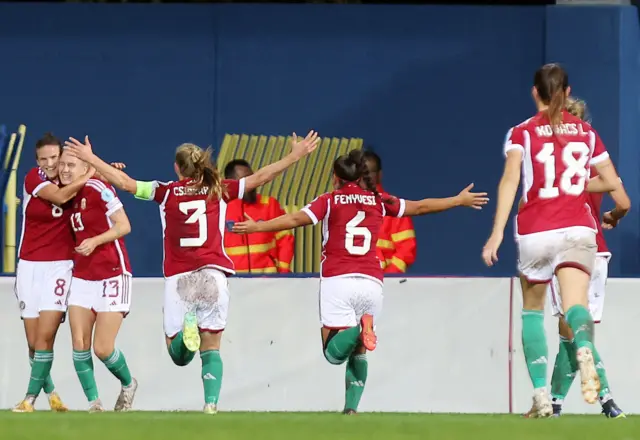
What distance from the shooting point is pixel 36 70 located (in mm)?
16625

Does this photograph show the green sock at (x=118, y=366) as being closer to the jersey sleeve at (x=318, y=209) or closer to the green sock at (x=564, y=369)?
the jersey sleeve at (x=318, y=209)

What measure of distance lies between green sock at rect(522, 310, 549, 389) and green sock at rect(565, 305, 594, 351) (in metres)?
0.33

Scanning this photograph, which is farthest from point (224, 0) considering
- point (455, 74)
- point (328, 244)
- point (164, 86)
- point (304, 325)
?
point (328, 244)

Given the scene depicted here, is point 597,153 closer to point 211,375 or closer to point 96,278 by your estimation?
point 211,375

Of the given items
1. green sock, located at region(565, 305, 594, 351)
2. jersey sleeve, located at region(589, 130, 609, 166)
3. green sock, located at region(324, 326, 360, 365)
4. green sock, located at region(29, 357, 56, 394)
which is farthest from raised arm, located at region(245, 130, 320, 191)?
green sock, located at region(565, 305, 594, 351)

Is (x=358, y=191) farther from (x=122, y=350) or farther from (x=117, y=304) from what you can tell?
(x=122, y=350)

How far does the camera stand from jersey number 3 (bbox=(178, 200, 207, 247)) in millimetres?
11039

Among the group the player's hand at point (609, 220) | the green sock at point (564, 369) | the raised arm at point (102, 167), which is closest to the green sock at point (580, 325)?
the green sock at point (564, 369)

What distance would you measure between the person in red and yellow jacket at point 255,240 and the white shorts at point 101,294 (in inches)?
89.7

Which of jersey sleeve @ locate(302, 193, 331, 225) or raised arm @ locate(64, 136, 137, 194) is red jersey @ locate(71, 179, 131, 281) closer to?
raised arm @ locate(64, 136, 137, 194)

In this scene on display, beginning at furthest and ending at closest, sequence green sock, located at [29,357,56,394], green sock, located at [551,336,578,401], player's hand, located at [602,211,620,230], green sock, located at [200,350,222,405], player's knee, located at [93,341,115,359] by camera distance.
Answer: green sock, located at [29,357,56,394] < player's knee, located at [93,341,115,359] < green sock, located at [200,350,222,405] < player's hand, located at [602,211,620,230] < green sock, located at [551,336,578,401]

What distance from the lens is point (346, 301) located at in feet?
37.5

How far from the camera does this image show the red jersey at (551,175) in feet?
28.9

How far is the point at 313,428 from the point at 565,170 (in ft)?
6.25
